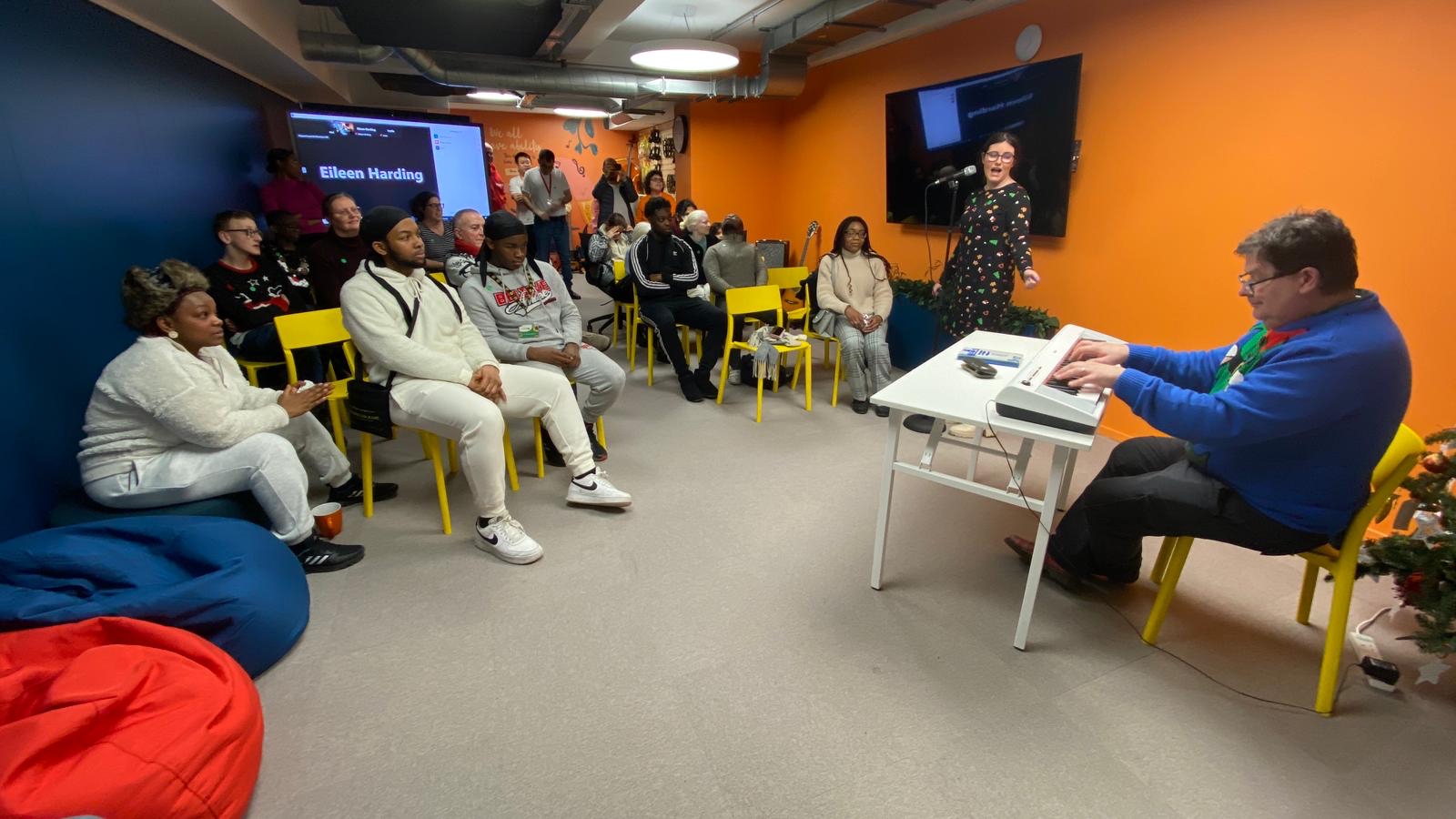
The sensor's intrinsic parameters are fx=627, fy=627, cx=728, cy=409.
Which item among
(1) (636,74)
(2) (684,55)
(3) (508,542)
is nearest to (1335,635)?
(3) (508,542)

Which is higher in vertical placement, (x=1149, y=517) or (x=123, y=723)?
(x=1149, y=517)

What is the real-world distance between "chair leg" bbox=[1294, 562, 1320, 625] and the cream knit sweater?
3.54m

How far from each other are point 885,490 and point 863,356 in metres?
2.20

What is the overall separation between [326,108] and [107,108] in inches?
95.7

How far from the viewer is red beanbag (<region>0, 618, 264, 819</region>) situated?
115 centimetres

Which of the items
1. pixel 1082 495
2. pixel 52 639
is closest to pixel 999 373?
pixel 1082 495

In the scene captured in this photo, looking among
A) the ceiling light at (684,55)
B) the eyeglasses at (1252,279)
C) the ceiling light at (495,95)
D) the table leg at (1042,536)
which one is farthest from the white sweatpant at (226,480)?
the ceiling light at (495,95)

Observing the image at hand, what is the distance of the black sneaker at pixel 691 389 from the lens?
13.8ft

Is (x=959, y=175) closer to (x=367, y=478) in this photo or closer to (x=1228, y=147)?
(x=1228, y=147)

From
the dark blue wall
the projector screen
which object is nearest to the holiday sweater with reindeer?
the dark blue wall

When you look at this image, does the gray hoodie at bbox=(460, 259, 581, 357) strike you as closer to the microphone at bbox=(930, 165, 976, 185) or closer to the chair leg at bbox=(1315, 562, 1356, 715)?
the microphone at bbox=(930, 165, 976, 185)

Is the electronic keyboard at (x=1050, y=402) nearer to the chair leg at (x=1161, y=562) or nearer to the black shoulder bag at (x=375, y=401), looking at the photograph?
the chair leg at (x=1161, y=562)

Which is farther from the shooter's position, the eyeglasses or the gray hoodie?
the gray hoodie

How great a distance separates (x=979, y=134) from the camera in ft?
13.8
